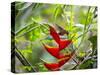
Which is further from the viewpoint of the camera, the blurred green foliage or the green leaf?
the green leaf

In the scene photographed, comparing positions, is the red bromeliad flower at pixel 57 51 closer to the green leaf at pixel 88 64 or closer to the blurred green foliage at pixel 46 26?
the blurred green foliage at pixel 46 26

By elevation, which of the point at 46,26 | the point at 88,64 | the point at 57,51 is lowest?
the point at 88,64

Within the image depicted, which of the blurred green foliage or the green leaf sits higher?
the blurred green foliage

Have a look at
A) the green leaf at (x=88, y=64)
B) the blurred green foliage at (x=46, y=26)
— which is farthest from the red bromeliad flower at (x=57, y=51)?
the green leaf at (x=88, y=64)

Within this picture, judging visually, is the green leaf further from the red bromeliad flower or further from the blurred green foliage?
the red bromeliad flower

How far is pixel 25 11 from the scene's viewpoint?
6.23 ft

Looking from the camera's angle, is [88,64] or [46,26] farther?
[88,64]

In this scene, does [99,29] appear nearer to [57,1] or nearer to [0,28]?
[57,1]

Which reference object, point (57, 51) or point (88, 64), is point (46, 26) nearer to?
point (57, 51)

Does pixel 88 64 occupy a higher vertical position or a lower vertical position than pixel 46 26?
lower

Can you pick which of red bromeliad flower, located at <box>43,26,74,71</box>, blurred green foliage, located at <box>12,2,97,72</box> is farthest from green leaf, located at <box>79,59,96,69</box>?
red bromeliad flower, located at <box>43,26,74,71</box>

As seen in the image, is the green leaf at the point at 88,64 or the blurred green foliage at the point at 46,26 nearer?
the blurred green foliage at the point at 46,26

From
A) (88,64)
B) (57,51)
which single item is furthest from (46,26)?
(88,64)

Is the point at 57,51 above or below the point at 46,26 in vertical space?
below
